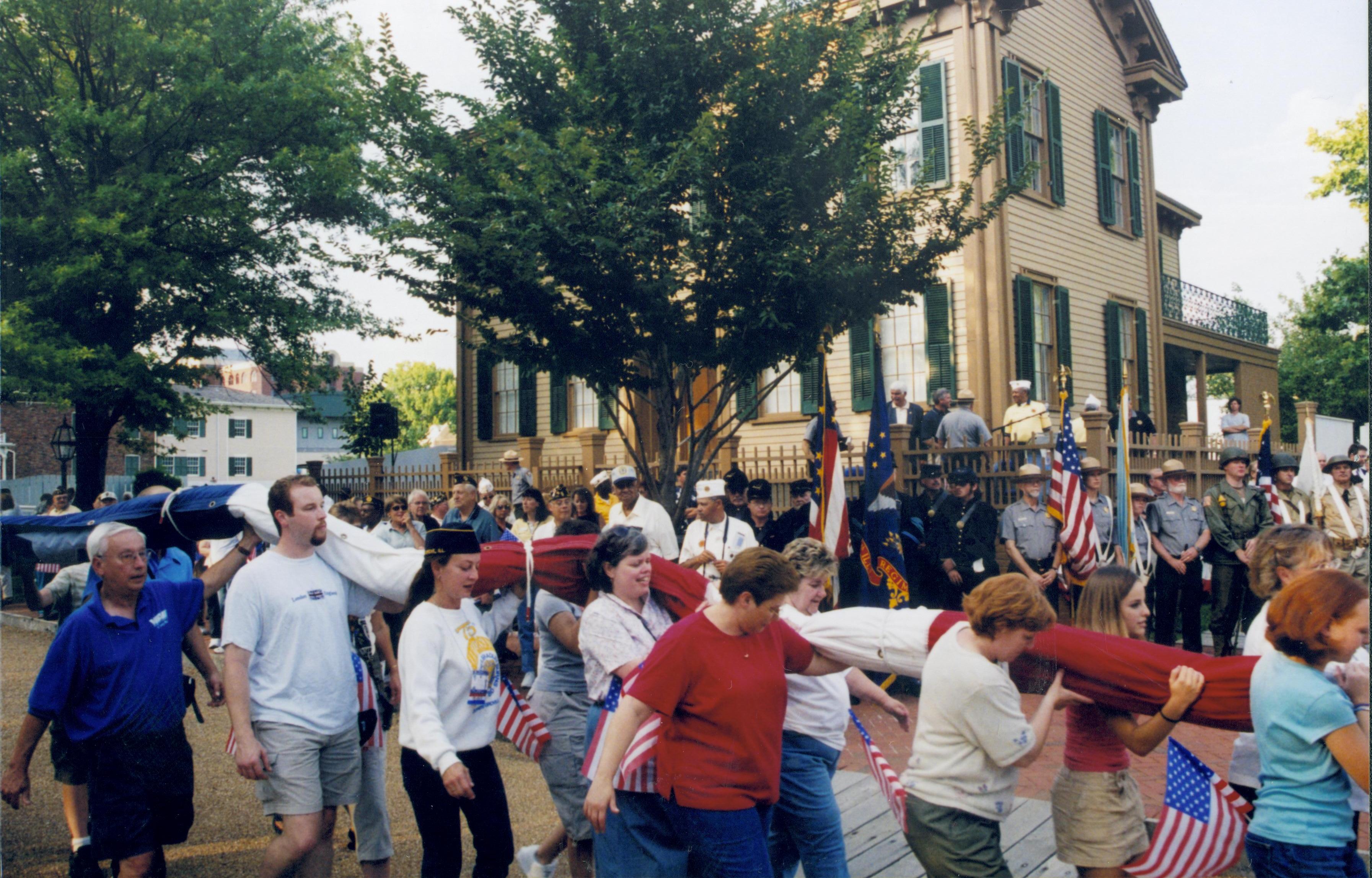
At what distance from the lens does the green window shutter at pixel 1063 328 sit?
1745cm

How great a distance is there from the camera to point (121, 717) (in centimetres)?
472

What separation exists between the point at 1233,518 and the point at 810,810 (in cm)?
793

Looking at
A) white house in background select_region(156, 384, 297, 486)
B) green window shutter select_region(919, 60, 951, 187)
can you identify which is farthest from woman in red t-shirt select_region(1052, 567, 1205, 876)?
white house in background select_region(156, 384, 297, 486)

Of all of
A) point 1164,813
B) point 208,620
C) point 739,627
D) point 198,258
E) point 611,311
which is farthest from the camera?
point 198,258

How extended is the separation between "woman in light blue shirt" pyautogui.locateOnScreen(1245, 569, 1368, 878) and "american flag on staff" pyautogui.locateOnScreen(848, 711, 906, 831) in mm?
1108

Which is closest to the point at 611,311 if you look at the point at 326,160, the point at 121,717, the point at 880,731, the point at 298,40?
the point at 880,731

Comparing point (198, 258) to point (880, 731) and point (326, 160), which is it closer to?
point (326, 160)

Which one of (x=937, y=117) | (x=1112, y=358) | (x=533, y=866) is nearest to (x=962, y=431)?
(x=937, y=117)

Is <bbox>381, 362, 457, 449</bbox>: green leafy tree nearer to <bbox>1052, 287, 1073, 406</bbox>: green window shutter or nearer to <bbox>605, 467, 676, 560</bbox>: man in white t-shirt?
<bbox>1052, 287, 1073, 406</bbox>: green window shutter

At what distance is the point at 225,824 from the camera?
22.1 ft

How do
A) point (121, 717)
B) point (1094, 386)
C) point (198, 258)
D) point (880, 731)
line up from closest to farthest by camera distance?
point (121, 717), point (880, 731), point (1094, 386), point (198, 258)

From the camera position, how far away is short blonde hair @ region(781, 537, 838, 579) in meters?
4.75

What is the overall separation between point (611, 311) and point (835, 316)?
2.36 meters

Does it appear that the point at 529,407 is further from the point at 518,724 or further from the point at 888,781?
the point at 888,781
